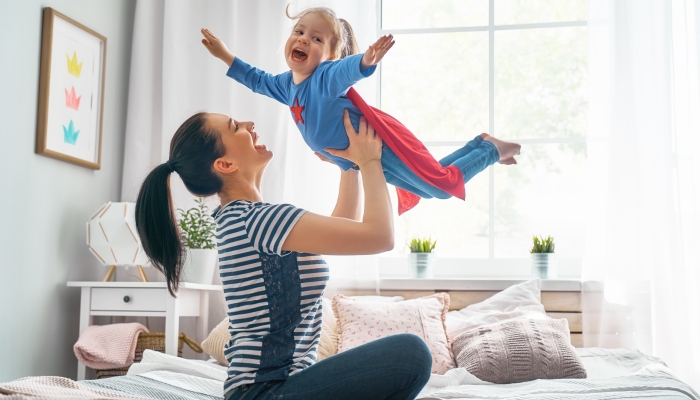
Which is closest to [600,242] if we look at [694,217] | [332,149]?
[694,217]

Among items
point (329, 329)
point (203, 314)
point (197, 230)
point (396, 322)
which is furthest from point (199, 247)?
point (396, 322)

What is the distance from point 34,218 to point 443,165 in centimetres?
170

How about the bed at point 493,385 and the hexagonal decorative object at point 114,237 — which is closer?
the bed at point 493,385

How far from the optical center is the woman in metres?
1.19

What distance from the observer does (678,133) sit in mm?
2900

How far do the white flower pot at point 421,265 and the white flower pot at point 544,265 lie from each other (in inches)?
17.6

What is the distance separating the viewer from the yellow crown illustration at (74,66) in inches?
117

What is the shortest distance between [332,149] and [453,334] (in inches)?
43.1

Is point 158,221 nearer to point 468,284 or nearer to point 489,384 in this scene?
point 489,384

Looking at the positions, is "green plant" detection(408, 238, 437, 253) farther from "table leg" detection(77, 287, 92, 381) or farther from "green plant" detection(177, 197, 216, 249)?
"table leg" detection(77, 287, 92, 381)

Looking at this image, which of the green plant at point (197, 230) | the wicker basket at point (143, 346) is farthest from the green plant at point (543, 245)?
the wicker basket at point (143, 346)

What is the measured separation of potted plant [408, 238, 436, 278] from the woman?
1.69m

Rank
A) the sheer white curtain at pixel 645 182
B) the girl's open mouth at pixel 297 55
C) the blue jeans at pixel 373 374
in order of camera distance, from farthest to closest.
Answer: the sheer white curtain at pixel 645 182, the girl's open mouth at pixel 297 55, the blue jeans at pixel 373 374

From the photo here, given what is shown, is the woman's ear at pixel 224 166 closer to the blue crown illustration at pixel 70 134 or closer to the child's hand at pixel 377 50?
the child's hand at pixel 377 50
